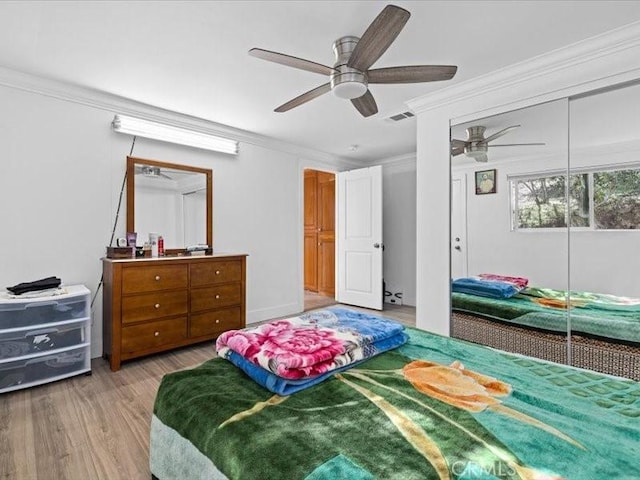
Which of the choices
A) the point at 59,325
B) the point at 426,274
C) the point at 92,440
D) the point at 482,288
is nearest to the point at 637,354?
the point at 482,288

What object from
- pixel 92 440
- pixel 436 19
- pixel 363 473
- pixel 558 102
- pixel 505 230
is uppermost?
pixel 436 19

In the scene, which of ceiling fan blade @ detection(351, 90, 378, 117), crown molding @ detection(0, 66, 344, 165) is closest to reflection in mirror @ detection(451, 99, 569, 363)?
ceiling fan blade @ detection(351, 90, 378, 117)

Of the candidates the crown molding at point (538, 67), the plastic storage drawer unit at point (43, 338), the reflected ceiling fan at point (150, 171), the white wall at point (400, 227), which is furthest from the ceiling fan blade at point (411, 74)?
the white wall at point (400, 227)

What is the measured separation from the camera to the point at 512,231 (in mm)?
Answer: 2729

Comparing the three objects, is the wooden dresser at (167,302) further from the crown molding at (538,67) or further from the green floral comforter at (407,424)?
the crown molding at (538,67)

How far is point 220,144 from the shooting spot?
152 inches

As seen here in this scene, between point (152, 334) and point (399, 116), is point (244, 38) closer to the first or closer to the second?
point (399, 116)

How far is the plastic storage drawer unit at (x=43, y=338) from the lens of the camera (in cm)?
239

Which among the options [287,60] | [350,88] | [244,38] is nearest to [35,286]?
[244,38]

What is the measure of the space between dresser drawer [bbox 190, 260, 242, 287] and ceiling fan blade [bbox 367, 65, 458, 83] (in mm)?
2283

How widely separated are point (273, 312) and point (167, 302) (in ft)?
5.51

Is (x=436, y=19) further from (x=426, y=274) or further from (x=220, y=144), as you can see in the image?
(x=220, y=144)

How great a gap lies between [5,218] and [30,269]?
0.44 metres

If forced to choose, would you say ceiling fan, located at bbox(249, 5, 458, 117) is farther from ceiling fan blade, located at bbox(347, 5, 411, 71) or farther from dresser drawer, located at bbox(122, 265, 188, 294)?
dresser drawer, located at bbox(122, 265, 188, 294)
